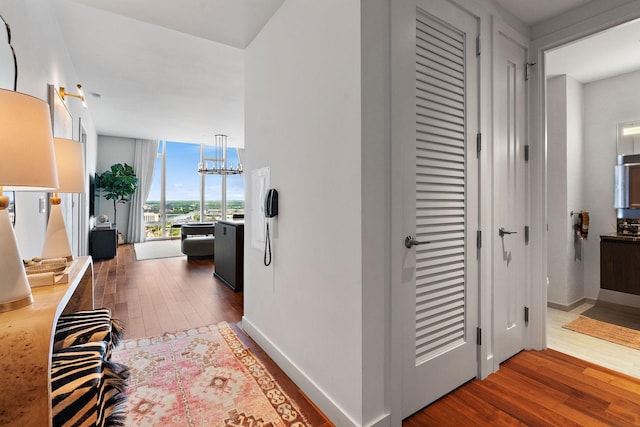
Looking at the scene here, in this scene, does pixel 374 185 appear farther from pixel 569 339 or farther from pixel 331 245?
pixel 569 339

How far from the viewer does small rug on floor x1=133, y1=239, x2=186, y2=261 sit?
21.2 feet

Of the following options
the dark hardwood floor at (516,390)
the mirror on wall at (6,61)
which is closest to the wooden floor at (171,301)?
the dark hardwood floor at (516,390)

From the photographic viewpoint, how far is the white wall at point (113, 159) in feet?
26.7

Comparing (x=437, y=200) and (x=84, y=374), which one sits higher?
(x=437, y=200)

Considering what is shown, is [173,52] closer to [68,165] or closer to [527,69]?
[68,165]

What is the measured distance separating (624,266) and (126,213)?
395 inches

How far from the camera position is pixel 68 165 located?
1737mm

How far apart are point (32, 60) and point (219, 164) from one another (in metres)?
8.14

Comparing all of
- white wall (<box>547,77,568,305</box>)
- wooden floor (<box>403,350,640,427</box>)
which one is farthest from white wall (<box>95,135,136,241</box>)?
white wall (<box>547,77,568,305</box>)

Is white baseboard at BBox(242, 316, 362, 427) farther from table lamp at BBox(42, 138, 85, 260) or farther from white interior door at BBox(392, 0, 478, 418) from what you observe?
table lamp at BBox(42, 138, 85, 260)

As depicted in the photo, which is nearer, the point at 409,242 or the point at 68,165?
the point at 409,242

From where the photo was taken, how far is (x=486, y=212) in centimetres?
203

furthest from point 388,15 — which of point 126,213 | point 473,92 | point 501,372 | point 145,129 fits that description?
point 126,213

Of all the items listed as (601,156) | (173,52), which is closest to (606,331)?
(601,156)
